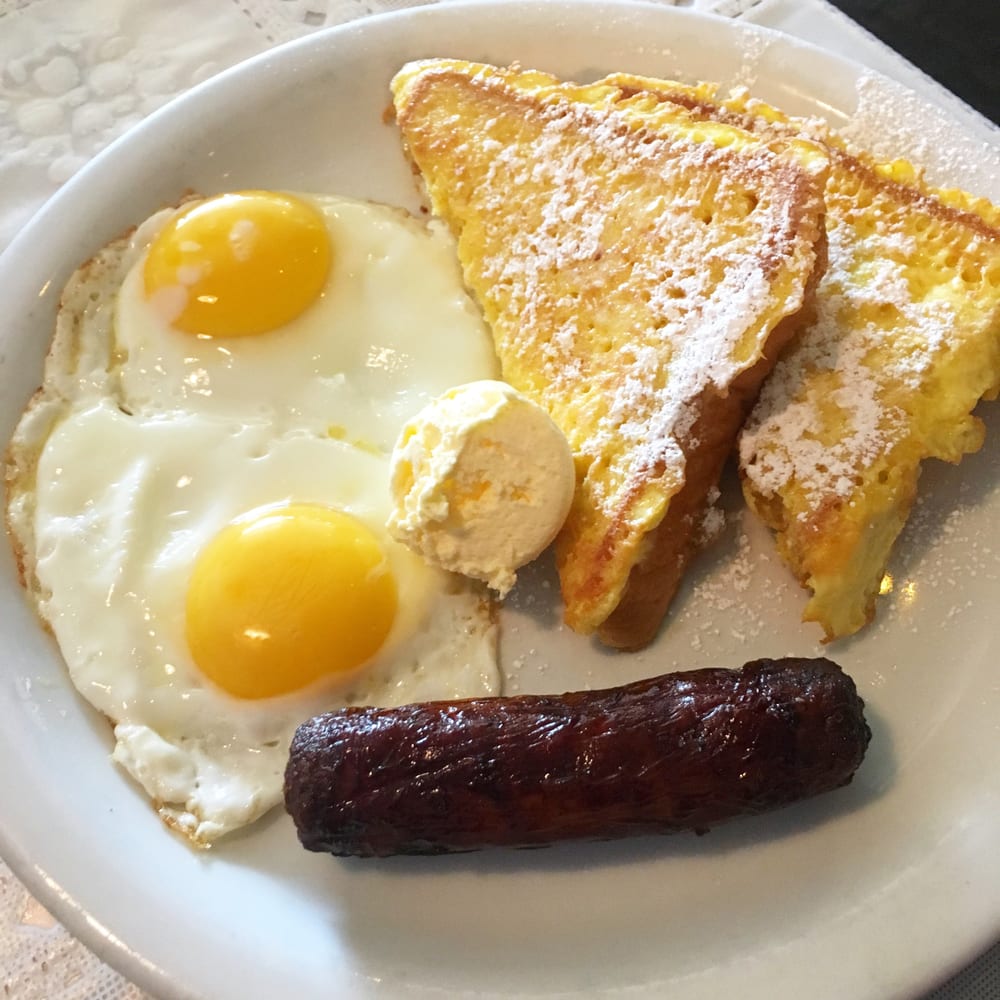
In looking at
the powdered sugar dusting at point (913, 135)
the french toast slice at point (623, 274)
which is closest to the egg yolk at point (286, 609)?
the french toast slice at point (623, 274)

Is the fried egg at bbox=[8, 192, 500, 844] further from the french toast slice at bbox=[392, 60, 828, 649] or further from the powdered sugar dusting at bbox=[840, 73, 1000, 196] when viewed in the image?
the powdered sugar dusting at bbox=[840, 73, 1000, 196]

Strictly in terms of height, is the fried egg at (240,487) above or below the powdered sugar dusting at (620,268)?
below

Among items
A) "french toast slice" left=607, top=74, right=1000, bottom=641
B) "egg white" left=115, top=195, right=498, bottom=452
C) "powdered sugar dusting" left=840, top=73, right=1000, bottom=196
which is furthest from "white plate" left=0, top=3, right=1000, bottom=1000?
"egg white" left=115, top=195, right=498, bottom=452

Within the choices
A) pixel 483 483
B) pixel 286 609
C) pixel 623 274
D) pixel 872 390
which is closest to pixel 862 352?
pixel 872 390

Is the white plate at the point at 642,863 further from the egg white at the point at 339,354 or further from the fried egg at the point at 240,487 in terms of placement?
the egg white at the point at 339,354

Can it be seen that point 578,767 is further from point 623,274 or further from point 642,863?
point 623,274

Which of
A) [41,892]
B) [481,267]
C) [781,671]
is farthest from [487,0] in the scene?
[41,892]
